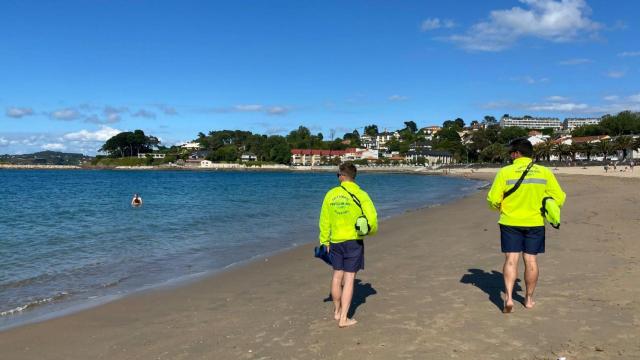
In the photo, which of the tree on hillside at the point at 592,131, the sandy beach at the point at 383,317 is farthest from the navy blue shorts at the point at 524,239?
the tree on hillside at the point at 592,131

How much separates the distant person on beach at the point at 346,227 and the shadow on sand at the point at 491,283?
1.97 meters

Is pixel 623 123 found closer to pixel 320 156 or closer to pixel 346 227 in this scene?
pixel 320 156

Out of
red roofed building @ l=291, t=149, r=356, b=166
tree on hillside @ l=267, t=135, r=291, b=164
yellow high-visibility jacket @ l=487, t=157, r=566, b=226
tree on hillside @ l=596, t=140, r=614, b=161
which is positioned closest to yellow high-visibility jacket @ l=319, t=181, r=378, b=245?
yellow high-visibility jacket @ l=487, t=157, r=566, b=226

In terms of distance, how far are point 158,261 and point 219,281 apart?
3.49 m

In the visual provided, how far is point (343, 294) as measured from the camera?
228 inches

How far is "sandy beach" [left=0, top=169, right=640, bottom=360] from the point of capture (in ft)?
16.4

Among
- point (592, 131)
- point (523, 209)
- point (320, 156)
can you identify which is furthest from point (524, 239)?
point (320, 156)

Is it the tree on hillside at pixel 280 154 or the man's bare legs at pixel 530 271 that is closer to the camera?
the man's bare legs at pixel 530 271

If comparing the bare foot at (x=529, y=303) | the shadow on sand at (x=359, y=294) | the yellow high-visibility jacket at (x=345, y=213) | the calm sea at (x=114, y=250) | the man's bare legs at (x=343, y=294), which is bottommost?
the calm sea at (x=114, y=250)

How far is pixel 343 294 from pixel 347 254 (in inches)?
18.3

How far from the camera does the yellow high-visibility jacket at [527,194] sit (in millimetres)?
5863

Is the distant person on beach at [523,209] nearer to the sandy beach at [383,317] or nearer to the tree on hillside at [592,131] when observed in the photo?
the sandy beach at [383,317]

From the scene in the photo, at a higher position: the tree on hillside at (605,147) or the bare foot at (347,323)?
the tree on hillside at (605,147)

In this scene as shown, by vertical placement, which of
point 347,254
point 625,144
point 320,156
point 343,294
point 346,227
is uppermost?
point 625,144
